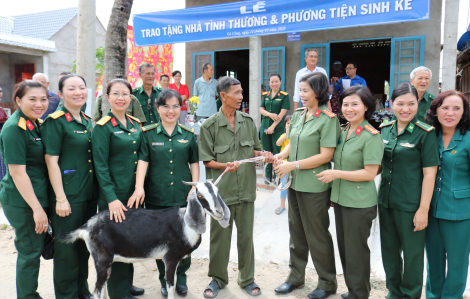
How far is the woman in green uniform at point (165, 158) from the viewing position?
3.00 metres

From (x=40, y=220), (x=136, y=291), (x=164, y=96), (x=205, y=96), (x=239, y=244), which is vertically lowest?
(x=136, y=291)

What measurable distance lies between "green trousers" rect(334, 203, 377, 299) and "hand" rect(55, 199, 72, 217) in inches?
87.6

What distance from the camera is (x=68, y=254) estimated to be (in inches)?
114

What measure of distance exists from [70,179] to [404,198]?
266cm

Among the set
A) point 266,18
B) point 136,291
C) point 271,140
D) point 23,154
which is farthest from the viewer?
point 266,18

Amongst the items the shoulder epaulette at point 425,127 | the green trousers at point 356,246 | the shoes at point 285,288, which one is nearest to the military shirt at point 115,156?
the shoes at point 285,288

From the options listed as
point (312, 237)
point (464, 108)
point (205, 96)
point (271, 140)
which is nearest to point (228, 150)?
point (312, 237)

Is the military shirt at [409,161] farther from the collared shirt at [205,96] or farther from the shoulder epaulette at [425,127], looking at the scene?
the collared shirt at [205,96]

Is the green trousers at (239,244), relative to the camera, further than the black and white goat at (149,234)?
Yes

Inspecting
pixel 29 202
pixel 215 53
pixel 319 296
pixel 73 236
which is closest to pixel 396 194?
pixel 319 296

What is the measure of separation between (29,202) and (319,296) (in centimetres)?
257

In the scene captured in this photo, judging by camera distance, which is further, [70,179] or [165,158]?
[165,158]

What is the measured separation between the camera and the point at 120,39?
5.48 meters

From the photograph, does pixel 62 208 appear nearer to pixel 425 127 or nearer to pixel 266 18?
pixel 425 127
